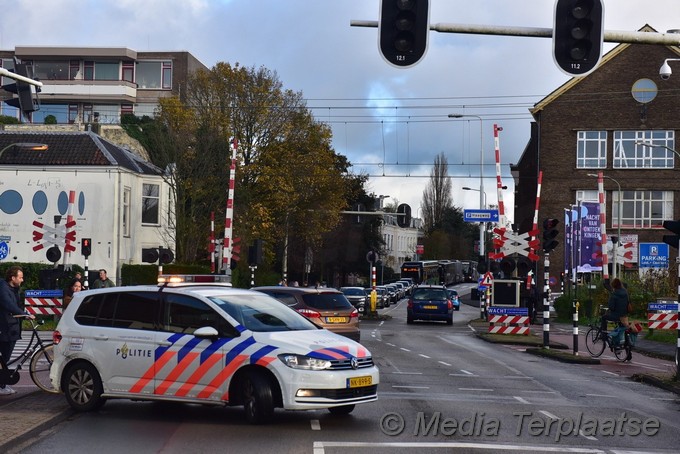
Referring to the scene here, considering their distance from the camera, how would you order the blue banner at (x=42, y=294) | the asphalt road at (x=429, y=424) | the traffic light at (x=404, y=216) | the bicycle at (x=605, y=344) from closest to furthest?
1. the asphalt road at (x=429, y=424)
2. the bicycle at (x=605, y=344)
3. the blue banner at (x=42, y=294)
4. the traffic light at (x=404, y=216)

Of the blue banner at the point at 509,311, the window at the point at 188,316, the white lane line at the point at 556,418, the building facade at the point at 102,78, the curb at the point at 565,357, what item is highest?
the building facade at the point at 102,78

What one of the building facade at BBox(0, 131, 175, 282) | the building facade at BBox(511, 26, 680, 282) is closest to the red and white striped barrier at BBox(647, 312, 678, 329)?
the building facade at BBox(0, 131, 175, 282)

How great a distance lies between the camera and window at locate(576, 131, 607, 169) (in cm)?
6612

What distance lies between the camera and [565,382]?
18156 mm

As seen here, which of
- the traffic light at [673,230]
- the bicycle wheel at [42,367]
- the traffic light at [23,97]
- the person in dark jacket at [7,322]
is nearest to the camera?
the person in dark jacket at [7,322]

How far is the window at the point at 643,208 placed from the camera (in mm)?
65500

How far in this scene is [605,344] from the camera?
2600 cm

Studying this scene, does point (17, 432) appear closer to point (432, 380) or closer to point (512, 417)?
point (512, 417)

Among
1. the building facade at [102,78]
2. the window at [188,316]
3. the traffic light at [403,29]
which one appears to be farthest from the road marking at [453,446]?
the building facade at [102,78]

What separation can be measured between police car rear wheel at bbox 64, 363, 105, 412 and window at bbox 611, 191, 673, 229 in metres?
57.1

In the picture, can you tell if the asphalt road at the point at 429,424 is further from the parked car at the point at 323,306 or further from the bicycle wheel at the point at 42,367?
the parked car at the point at 323,306

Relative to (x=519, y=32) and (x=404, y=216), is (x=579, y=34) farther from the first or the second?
(x=404, y=216)

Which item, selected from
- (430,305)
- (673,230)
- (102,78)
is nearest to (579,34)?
(673,230)

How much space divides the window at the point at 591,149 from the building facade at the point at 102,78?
32799 mm
